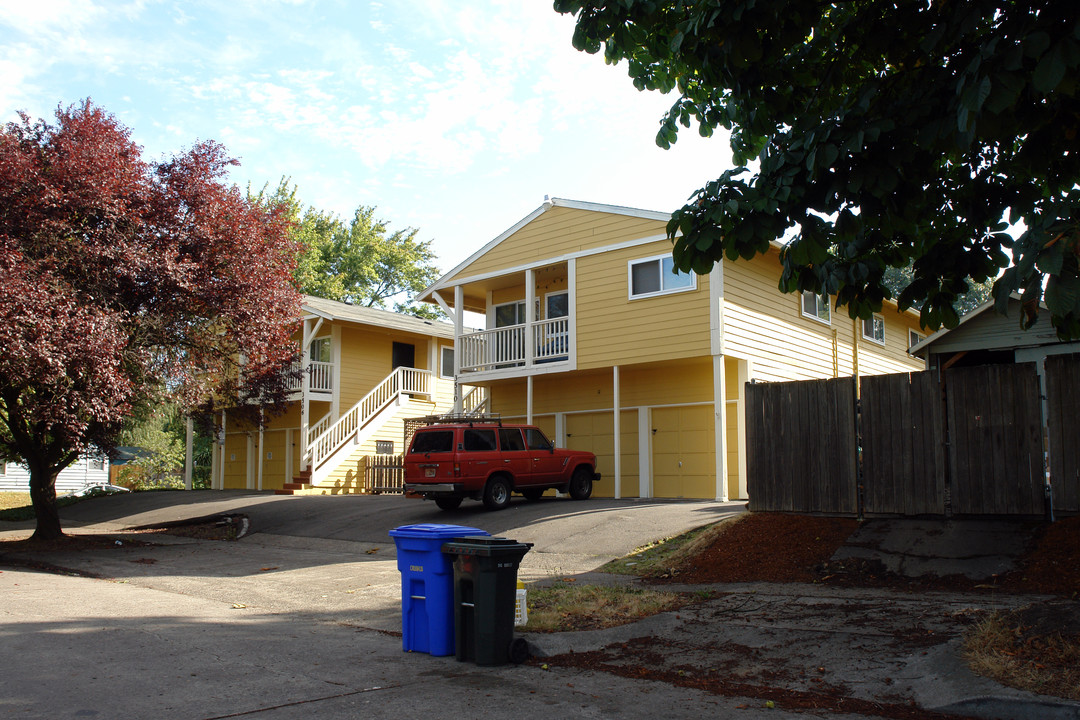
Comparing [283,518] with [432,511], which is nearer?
[432,511]

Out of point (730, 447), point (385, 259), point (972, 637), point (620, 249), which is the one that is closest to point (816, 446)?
point (972, 637)

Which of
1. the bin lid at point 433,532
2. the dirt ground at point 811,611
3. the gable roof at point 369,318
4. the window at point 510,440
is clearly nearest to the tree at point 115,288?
the window at point 510,440

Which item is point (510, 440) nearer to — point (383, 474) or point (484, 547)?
point (383, 474)

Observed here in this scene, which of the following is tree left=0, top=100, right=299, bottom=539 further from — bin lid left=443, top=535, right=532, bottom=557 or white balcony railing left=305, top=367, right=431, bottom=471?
white balcony railing left=305, top=367, right=431, bottom=471

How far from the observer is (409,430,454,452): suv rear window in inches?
668

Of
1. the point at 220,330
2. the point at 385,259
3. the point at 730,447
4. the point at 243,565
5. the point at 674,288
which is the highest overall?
the point at 385,259

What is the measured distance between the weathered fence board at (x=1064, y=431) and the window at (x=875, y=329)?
17.0 metres

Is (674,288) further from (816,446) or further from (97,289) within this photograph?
(97,289)

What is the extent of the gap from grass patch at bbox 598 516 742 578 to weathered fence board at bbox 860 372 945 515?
2069 mm

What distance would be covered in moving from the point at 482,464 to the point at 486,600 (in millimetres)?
10278

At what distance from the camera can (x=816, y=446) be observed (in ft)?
37.1

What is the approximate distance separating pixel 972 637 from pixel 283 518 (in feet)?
51.9

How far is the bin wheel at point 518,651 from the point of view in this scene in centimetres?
682

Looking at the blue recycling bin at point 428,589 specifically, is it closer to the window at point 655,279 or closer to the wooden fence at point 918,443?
the wooden fence at point 918,443
